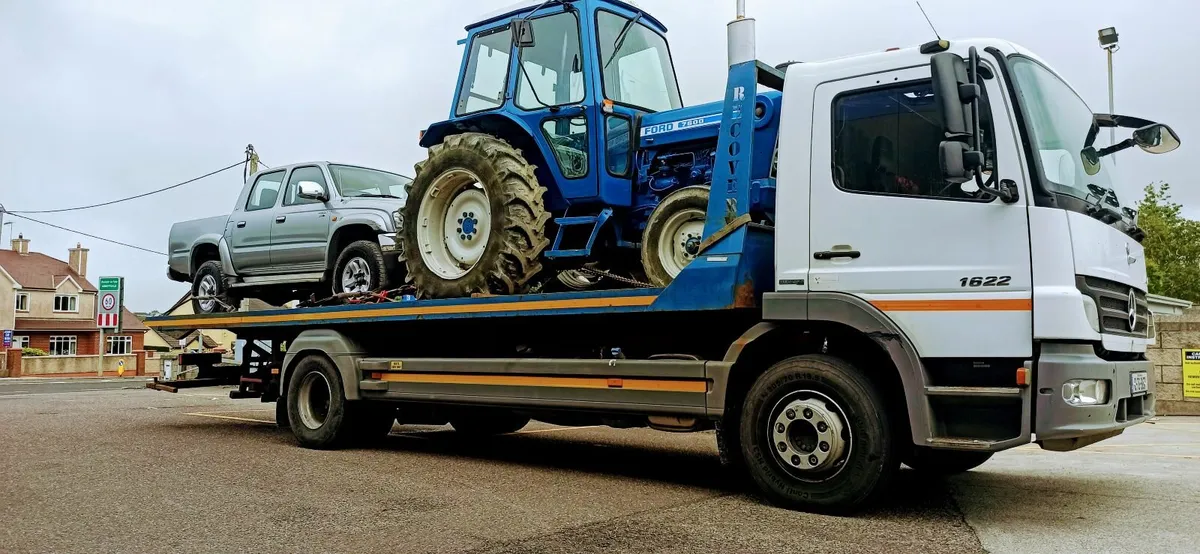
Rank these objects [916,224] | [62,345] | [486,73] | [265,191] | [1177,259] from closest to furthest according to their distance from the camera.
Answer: [916,224], [486,73], [265,191], [1177,259], [62,345]

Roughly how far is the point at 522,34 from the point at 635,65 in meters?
1.09

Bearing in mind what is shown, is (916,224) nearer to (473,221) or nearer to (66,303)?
(473,221)

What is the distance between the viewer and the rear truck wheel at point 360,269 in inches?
394

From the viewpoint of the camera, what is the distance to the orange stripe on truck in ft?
17.5

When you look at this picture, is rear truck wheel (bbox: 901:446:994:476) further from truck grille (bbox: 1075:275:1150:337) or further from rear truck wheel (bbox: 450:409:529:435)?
rear truck wheel (bbox: 450:409:529:435)

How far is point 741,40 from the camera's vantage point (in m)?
6.70

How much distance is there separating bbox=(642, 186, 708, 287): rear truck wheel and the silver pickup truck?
360cm

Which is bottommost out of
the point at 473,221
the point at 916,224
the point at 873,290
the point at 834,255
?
the point at 873,290

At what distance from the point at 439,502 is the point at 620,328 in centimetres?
204

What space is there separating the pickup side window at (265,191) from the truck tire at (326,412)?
8.98ft

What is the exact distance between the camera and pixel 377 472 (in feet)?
25.4

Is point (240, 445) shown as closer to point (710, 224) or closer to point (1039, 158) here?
A: point (710, 224)

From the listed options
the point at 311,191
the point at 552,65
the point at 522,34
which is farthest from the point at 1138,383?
the point at 311,191

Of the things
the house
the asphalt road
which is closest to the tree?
the asphalt road
